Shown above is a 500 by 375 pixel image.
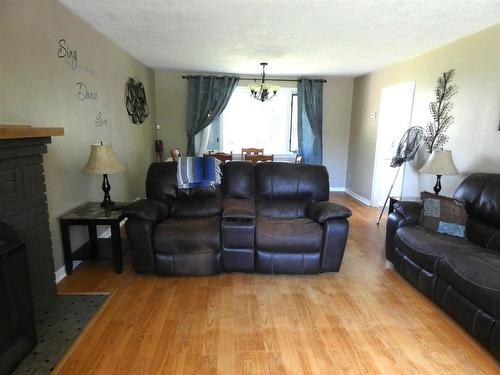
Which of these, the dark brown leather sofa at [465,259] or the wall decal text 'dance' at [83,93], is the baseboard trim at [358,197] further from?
the wall decal text 'dance' at [83,93]

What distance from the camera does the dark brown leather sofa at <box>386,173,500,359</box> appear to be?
5.88 feet

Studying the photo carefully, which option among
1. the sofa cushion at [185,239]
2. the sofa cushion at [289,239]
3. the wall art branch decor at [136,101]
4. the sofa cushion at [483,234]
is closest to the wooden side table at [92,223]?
the sofa cushion at [185,239]

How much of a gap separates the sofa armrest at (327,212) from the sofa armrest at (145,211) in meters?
1.43

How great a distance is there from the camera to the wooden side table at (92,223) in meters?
2.54

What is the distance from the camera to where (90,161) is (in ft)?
8.79

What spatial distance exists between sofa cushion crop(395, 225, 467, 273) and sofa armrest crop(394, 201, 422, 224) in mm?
78

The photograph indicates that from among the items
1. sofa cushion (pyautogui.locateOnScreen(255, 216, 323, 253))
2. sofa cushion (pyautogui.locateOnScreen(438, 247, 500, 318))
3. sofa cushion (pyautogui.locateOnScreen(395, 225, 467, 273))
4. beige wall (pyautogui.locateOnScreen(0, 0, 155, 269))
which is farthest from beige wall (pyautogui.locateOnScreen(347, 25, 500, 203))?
beige wall (pyautogui.locateOnScreen(0, 0, 155, 269))

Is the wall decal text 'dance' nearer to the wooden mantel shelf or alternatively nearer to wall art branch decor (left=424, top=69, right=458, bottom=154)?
the wooden mantel shelf

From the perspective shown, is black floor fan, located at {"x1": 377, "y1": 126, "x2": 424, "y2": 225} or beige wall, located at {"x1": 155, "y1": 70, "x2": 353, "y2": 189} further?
beige wall, located at {"x1": 155, "y1": 70, "x2": 353, "y2": 189}

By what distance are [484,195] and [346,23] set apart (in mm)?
1941

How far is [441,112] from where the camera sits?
352 cm

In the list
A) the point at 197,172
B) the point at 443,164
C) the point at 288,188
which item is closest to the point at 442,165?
the point at 443,164

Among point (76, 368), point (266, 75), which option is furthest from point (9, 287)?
point (266, 75)

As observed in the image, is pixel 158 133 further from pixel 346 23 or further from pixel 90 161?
pixel 346 23
